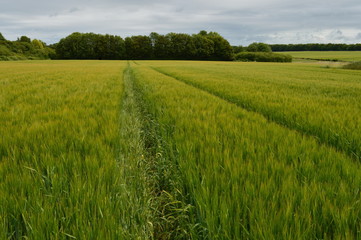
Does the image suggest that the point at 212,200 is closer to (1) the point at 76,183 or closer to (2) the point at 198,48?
(1) the point at 76,183

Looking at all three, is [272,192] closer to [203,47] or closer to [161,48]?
[161,48]

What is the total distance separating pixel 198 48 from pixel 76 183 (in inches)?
3501

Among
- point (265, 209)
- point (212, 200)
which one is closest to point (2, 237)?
point (212, 200)

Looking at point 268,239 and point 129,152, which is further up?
point 268,239

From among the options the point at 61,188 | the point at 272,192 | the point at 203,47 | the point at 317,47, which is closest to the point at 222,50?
the point at 203,47

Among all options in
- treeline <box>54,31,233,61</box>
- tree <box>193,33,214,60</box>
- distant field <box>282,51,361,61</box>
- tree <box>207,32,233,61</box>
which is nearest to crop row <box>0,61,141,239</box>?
distant field <box>282,51,361,61</box>

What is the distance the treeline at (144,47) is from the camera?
81938 millimetres

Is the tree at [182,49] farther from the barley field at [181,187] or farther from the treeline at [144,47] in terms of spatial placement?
the barley field at [181,187]

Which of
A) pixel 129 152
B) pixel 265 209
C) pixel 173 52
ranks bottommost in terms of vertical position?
pixel 129 152

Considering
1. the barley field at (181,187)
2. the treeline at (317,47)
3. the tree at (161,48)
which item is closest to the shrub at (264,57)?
the tree at (161,48)

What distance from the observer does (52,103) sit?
15.5 feet

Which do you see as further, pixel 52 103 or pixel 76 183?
pixel 52 103

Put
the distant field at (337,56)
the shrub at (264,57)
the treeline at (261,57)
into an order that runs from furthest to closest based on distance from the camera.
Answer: the treeline at (261,57)
the shrub at (264,57)
the distant field at (337,56)

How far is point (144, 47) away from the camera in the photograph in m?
84.2
